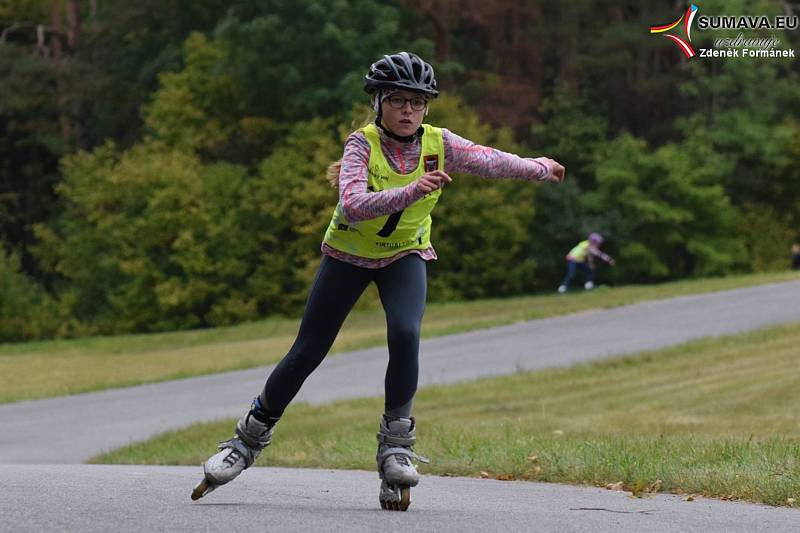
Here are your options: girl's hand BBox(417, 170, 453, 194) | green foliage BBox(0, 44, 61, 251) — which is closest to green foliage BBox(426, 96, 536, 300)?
green foliage BBox(0, 44, 61, 251)

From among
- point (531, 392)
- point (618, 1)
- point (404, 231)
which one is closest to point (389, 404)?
point (404, 231)

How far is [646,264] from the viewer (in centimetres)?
4825

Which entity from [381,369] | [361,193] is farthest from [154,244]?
[361,193]

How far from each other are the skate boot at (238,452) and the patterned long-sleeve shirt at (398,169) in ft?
3.05

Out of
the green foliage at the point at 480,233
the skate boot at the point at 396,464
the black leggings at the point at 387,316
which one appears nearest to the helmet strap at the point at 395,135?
the black leggings at the point at 387,316

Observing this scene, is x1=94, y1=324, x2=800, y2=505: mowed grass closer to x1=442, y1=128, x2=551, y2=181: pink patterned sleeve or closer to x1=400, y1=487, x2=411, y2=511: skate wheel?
x1=400, y1=487, x2=411, y2=511: skate wheel

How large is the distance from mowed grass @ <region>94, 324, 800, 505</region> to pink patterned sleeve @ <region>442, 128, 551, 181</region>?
196 centimetres

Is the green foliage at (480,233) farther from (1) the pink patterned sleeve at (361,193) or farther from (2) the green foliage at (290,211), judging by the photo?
(1) the pink patterned sleeve at (361,193)

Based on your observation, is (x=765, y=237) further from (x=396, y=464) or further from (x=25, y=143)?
(x=396, y=464)

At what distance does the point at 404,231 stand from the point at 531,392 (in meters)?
12.3

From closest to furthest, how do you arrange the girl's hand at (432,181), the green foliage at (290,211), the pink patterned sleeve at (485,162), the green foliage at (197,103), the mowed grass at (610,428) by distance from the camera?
the girl's hand at (432,181) → the pink patterned sleeve at (485,162) → the mowed grass at (610,428) → the green foliage at (290,211) → the green foliage at (197,103)

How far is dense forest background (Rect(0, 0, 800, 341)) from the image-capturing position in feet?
154

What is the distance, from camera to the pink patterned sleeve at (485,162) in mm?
6637

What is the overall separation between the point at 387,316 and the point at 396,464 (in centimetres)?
70
